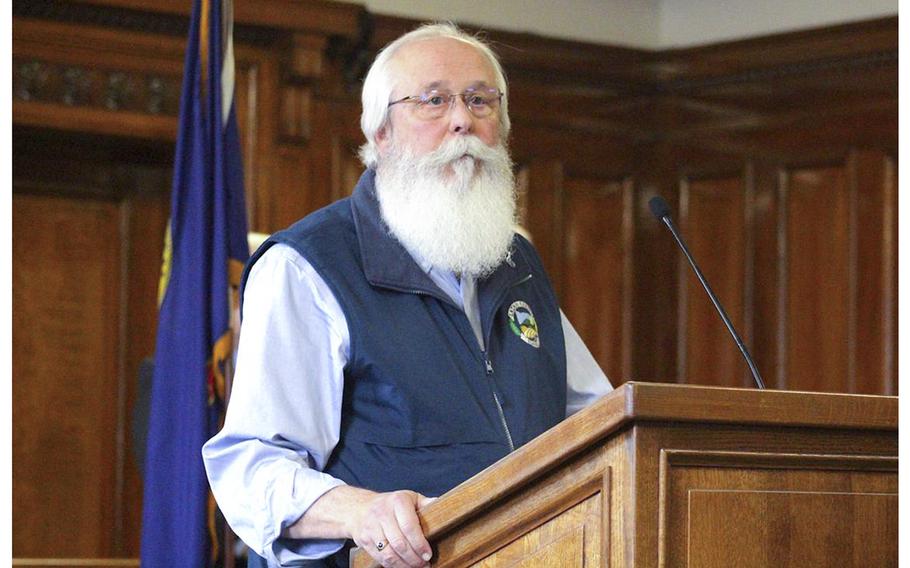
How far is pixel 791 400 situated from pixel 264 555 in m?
0.92

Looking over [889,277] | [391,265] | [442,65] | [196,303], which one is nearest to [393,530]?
[391,265]

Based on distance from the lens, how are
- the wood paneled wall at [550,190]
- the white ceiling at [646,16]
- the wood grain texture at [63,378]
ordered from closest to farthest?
the wood paneled wall at [550,190] < the wood grain texture at [63,378] < the white ceiling at [646,16]

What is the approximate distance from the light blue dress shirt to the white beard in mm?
297

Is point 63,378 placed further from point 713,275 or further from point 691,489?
point 691,489

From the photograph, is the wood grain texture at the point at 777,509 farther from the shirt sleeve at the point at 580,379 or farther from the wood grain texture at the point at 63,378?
the wood grain texture at the point at 63,378

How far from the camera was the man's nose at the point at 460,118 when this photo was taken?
2.71 m

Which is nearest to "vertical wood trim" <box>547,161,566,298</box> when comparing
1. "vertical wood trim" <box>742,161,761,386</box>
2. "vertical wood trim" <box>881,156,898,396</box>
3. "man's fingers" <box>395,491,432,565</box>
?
"vertical wood trim" <box>742,161,761,386</box>

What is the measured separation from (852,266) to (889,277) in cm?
17

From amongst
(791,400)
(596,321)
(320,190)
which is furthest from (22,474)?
(791,400)

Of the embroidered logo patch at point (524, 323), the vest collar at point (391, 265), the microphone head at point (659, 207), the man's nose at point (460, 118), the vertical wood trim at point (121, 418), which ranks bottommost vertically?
the vertical wood trim at point (121, 418)

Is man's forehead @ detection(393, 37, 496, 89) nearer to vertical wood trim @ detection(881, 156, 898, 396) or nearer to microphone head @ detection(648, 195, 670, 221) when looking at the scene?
microphone head @ detection(648, 195, 670, 221)

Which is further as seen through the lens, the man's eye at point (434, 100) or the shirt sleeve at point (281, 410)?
the man's eye at point (434, 100)

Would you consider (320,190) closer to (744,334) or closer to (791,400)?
(744,334)

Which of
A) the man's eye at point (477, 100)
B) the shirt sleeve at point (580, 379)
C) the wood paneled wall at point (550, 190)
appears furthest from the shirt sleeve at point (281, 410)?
the wood paneled wall at point (550, 190)
